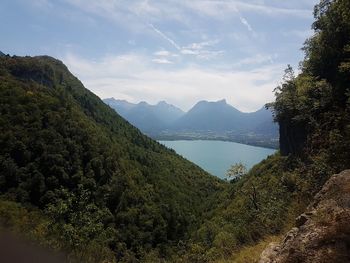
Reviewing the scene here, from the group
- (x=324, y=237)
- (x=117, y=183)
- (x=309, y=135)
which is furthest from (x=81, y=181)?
(x=324, y=237)

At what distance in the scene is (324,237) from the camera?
673 cm

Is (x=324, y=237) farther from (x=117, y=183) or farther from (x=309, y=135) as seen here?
(x=117, y=183)

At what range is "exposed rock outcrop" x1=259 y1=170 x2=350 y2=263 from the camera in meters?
6.44

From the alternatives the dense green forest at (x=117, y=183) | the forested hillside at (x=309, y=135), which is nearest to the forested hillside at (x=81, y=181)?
the dense green forest at (x=117, y=183)

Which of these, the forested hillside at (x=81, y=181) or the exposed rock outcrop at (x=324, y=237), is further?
the forested hillside at (x=81, y=181)

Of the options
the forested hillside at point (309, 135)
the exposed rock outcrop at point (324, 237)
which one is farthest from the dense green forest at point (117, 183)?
the exposed rock outcrop at point (324, 237)

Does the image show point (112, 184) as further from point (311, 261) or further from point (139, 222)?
point (311, 261)

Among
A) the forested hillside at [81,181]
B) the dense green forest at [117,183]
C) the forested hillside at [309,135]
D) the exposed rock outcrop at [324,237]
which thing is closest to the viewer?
the exposed rock outcrop at [324,237]

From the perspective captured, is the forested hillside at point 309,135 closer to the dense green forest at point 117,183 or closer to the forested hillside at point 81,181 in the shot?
the dense green forest at point 117,183

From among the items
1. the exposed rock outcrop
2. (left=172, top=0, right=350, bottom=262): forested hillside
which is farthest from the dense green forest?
the exposed rock outcrop

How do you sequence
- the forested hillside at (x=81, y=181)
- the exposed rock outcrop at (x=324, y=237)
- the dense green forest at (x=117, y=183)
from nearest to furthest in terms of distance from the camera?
the exposed rock outcrop at (x=324, y=237) → the dense green forest at (x=117, y=183) → the forested hillside at (x=81, y=181)

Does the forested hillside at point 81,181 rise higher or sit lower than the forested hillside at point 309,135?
lower

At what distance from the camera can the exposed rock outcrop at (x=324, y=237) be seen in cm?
644

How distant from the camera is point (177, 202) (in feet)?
330
